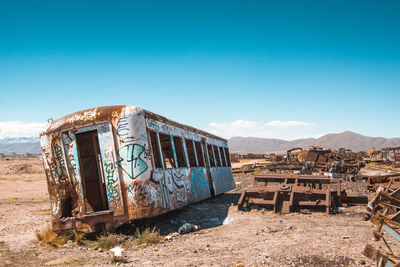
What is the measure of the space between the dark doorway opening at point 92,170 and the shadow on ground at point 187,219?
1.18m

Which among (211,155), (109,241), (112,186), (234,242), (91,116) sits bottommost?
(234,242)

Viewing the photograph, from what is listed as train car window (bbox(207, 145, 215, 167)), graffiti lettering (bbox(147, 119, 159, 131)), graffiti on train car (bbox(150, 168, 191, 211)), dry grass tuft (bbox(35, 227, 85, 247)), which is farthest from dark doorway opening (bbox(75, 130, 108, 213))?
train car window (bbox(207, 145, 215, 167))

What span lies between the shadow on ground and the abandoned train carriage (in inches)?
20.0

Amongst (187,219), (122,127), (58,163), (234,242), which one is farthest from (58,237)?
(234,242)

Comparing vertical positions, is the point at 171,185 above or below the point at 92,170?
below

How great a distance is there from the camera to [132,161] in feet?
20.4

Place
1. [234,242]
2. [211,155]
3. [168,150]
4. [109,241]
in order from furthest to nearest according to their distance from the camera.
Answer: [211,155]
[168,150]
[109,241]
[234,242]

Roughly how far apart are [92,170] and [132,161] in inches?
78.4

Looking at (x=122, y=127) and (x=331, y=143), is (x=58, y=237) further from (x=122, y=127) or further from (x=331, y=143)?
(x=331, y=143)

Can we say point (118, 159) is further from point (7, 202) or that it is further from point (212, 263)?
point (7, 202)

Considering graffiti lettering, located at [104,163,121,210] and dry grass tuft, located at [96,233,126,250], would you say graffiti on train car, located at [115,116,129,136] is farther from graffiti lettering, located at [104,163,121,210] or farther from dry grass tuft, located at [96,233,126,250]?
dry grass tuft, located at [96,233,126,250]

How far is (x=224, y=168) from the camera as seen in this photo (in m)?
14.0

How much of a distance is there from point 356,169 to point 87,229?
17.4 meters

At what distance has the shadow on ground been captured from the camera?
23.1 ft
